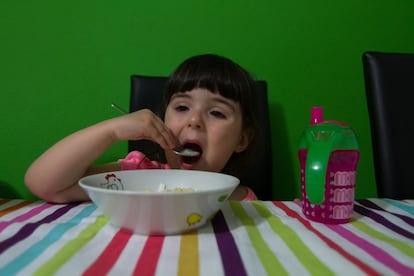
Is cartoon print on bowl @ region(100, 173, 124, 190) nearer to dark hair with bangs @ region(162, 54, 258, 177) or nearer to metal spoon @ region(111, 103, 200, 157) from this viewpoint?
metal spoon @ region(111, 103, 200, 157)

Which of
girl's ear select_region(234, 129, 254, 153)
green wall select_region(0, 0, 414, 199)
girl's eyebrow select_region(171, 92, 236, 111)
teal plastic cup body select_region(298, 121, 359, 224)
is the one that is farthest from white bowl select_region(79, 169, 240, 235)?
green wall select_region(0, 0, 414, 199)

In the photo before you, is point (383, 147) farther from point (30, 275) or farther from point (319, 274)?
point (30, 275)

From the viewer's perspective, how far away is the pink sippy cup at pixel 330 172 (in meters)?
0.52

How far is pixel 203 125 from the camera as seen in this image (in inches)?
34.2

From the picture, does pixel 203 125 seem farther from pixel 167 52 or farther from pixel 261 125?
pixel 167 52

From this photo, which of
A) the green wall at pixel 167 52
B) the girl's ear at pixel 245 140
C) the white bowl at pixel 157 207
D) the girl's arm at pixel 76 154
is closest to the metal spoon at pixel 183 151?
the girl's arm at pixel 76 154

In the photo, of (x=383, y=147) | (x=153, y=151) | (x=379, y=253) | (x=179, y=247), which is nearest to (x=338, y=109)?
(x=383, y=147)

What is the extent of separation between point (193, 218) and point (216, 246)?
5 cm

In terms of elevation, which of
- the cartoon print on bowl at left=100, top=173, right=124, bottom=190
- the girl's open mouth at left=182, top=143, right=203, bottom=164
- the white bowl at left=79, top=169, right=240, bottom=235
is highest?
the girl's open mouth at left=182, top=143, right=203, bottom=164

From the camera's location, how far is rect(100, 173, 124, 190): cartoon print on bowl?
57 cm

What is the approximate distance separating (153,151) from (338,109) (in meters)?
0.75

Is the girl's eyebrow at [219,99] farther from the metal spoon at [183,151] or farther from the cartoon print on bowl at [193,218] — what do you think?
the cartoon print on bowl at [193,218]

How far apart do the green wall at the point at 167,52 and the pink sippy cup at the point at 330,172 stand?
75 centimetres

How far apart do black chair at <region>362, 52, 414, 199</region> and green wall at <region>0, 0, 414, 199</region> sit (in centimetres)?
35
